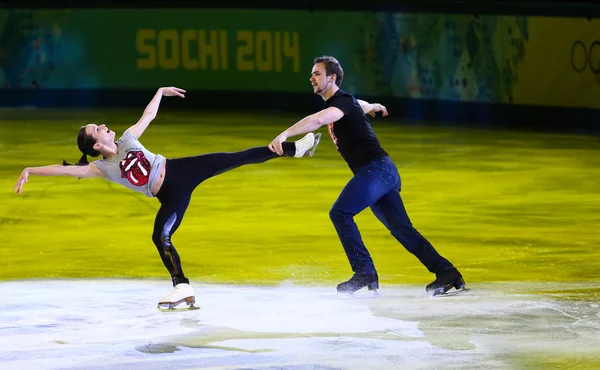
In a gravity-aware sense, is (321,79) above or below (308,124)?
above

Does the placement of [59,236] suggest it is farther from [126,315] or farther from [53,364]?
[53,364]

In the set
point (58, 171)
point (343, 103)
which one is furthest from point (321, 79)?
point (58, 171)

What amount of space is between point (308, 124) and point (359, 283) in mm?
1225

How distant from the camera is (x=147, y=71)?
2300 centimetres

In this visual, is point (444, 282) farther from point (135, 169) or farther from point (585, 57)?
point (585, 57)

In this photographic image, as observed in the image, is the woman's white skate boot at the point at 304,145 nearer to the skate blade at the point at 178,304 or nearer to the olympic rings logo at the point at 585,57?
the skate blade at the point at 178,304

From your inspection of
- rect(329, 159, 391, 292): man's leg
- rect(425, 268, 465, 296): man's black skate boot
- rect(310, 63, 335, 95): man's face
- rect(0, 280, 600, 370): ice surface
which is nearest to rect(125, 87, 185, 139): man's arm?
rect(310, 63, 335, 95): man's face

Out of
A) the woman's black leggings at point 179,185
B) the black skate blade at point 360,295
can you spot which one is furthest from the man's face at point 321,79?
the black skate blade at point 360,295

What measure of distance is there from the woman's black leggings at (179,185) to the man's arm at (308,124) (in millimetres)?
163

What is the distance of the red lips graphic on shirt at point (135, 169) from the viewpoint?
8.20 metres

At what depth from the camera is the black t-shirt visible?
8.62 meters

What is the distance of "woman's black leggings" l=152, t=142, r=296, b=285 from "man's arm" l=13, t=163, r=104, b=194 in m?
0.43

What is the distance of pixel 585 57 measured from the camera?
62.2 ft

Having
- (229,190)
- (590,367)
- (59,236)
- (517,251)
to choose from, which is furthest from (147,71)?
(590,367)
